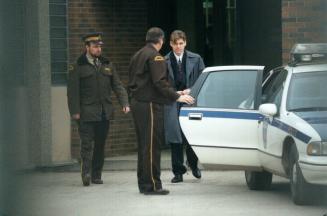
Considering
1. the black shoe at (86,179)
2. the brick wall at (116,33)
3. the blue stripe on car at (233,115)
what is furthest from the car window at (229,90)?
the brick wall at (116,33)

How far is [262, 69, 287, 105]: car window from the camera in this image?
7.34 metres

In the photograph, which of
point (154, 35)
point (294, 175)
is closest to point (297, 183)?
point (294, 175)

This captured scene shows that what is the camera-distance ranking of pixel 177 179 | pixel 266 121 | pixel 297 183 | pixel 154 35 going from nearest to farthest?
pixel 297 183
pixel 266 121
pixel 154 35
pixel 177 179

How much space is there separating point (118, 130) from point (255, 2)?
308cm

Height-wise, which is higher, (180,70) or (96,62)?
(96,62)

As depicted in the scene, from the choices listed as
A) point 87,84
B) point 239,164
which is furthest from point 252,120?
point 87,84

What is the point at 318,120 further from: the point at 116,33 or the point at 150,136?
the point at 116,33

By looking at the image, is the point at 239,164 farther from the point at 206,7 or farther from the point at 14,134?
the point at 206,7

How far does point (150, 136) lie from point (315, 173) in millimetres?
1956

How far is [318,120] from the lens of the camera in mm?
6395

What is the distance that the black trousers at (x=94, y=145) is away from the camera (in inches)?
339

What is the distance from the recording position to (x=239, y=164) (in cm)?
731

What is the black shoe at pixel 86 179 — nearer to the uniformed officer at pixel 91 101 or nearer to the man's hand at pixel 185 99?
the uniformed officer at pixel 91 101

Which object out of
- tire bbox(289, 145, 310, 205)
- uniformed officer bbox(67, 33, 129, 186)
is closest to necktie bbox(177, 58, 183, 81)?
uniformed officer bbox(67, 33, 129, 186)
